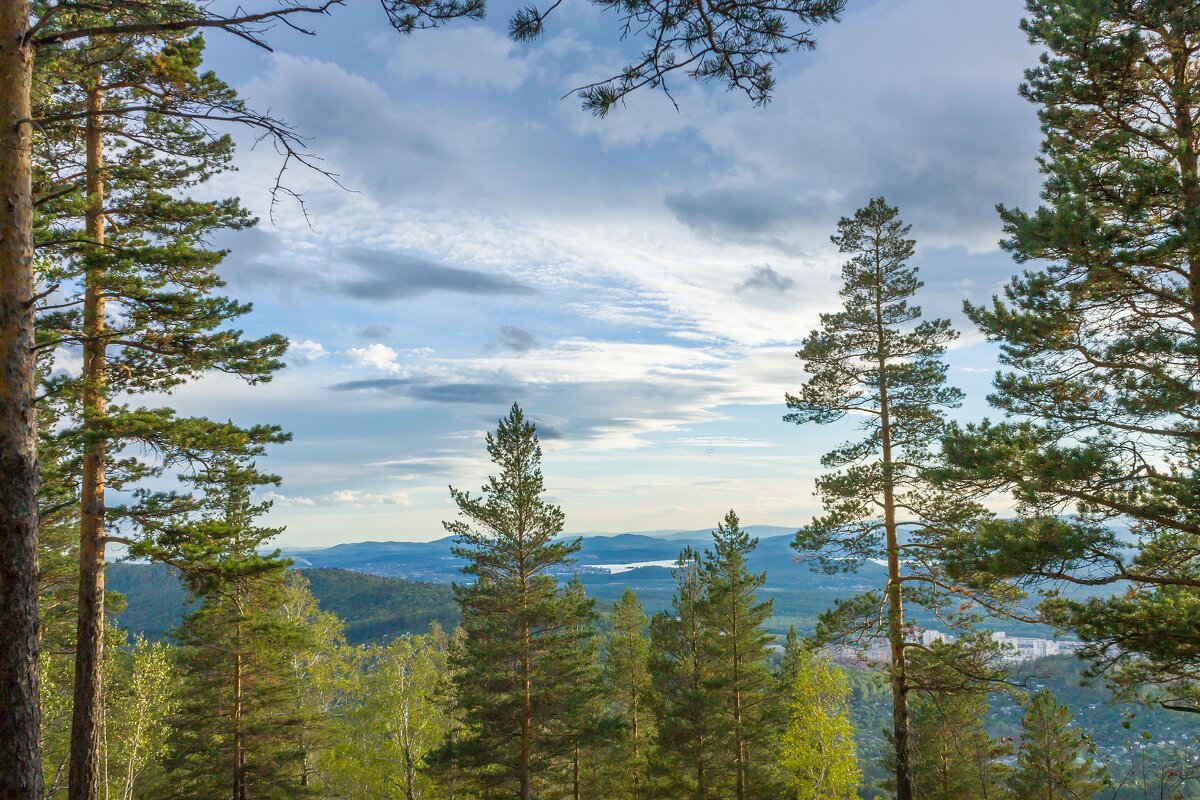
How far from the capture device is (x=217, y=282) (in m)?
9.12

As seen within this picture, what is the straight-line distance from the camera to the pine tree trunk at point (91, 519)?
25.0 feet

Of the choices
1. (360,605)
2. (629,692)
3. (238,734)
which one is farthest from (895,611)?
(360,605)

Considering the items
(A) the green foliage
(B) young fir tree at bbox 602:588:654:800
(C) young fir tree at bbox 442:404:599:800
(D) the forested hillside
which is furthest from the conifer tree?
(D) the forested hillside

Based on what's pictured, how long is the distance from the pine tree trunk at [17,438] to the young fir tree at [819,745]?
1611 centimetres

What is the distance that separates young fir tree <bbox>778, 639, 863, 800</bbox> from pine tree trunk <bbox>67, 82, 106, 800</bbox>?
1483cm

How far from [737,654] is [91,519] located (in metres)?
15.0

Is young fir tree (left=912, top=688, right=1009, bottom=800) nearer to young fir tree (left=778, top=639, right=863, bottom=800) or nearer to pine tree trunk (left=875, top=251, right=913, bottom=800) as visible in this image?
young fir tree (left=778, top=639, right=863, bottom=800)

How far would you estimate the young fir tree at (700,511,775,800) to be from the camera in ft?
57.5

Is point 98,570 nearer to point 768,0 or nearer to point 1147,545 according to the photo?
point 768,0

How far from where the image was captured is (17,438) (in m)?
4.65

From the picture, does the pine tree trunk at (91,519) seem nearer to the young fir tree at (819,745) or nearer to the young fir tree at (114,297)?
the young fir tree at (114,297)

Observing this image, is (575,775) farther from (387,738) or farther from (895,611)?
(895,611)

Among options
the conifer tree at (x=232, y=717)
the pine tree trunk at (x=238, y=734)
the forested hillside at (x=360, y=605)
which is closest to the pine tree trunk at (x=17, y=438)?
the conifer tree at (x=232, y=717)

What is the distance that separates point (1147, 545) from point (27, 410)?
39.2ft
